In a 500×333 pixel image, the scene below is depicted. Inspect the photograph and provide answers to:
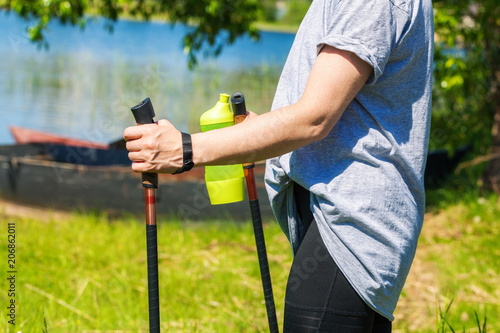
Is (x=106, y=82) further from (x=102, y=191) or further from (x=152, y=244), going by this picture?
(x=152, y=244)

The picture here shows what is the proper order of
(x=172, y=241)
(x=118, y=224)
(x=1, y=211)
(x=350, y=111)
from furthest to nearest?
(x=1, y=211) < (x=118, y=224) < (x=172, y=241) < (x=350, y=111)

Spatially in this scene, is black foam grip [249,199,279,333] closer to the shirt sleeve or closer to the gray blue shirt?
the gray blue shirt

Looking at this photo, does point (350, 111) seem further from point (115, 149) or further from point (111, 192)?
point (115, 149)

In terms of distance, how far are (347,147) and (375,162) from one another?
7 cm

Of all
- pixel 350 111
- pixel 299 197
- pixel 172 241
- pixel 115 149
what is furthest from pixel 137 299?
pixel 115 149

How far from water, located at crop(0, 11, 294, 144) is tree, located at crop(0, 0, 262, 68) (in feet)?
11.1

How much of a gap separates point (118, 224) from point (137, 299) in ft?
6.29

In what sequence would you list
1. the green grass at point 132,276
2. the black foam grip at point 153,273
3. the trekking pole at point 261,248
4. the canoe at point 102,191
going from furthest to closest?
the canoe at point 102,191 < the green grass at point 132,276 < the trekking pole at point 261,248 < the black foam grip at point 153,273

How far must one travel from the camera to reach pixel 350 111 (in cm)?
143

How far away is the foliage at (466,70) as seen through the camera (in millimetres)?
5156

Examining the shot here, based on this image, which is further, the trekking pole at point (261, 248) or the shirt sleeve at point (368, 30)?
the trekking pole at point (261, 248)

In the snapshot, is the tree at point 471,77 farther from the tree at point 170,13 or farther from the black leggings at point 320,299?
the black leggings at point 320,299

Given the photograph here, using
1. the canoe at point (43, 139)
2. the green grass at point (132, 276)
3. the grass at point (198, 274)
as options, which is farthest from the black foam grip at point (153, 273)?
the canoe at point (43, 139)

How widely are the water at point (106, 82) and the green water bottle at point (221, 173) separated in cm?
793
